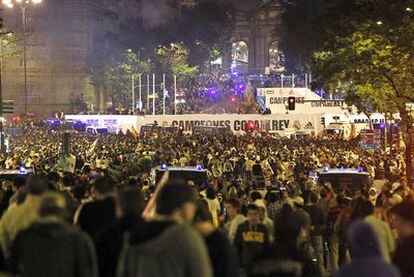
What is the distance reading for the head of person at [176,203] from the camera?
541 centimetres

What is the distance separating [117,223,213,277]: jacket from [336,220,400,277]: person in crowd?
0.99m

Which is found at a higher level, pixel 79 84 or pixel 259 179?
pixel 79 84

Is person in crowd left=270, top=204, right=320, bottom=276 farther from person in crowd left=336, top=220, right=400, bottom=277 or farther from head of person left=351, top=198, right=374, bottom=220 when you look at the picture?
head of person left=351, top=198, right=374, bottom=220

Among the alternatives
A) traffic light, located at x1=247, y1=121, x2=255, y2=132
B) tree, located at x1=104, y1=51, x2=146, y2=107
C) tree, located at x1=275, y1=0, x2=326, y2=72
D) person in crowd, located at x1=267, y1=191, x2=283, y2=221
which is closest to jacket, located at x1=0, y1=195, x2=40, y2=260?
person in crowd, located at x1=267, y1=191, x2=283, y2=221

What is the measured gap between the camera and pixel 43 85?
85.6 meters

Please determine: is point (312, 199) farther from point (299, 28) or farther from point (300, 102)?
point (299, 28)

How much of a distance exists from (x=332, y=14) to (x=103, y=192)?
2379 cm

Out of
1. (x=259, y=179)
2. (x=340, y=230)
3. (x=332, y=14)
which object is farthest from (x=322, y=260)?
(x=332, y=14)

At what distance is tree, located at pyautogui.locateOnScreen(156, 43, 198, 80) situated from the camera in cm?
8775

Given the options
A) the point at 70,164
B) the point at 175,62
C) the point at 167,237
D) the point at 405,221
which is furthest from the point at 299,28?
the point at 167,237

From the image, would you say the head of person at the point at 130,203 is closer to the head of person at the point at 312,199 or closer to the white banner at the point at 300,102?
the head of person at the point at 312,199

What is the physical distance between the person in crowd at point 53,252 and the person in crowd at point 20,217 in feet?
5.92

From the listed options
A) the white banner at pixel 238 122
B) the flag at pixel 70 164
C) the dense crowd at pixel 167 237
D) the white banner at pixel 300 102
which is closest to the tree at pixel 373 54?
the flag at pixel 70 164

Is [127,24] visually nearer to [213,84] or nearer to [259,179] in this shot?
[213,84]
